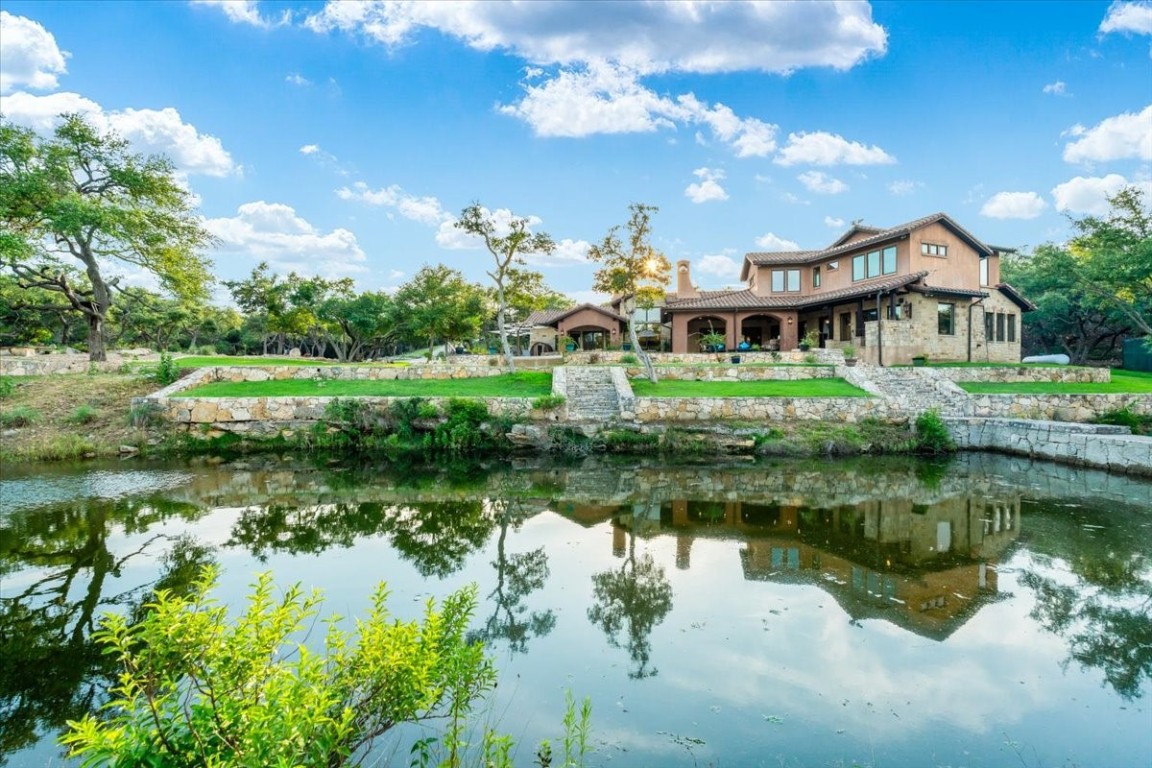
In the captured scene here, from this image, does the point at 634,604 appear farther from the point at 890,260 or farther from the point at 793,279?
the point at 793,279

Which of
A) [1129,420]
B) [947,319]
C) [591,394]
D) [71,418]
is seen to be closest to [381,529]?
[591,394]

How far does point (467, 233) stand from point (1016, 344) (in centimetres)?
2786

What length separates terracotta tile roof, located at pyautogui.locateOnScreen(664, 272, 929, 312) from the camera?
2794 cm

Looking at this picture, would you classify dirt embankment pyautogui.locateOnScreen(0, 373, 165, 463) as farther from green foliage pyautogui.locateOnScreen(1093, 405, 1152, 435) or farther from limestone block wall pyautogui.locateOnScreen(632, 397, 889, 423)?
green foliage pyautogui.locateOnScreen(1093, 405, 1152, 435)

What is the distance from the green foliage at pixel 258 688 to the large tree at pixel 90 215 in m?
23.6

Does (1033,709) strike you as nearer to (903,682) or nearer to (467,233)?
(903,682)

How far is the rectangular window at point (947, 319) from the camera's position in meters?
27.8

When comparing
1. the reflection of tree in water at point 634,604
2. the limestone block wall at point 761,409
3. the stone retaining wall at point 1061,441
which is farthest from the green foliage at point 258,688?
the stone retaining wall at point 1061,441

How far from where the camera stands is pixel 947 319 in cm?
2792

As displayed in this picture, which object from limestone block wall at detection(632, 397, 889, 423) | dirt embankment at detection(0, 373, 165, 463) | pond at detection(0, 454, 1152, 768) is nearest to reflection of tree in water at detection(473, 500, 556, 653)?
pond at detection(0, 454, 1152, 768)

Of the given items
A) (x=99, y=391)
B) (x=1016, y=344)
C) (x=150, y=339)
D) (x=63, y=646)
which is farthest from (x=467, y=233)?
(x=150, y=339)

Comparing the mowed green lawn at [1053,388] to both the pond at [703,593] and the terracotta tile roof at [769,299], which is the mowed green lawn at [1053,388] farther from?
the pond at [703,593]

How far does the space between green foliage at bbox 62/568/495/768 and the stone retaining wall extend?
1621cm

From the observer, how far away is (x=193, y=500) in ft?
36.1
